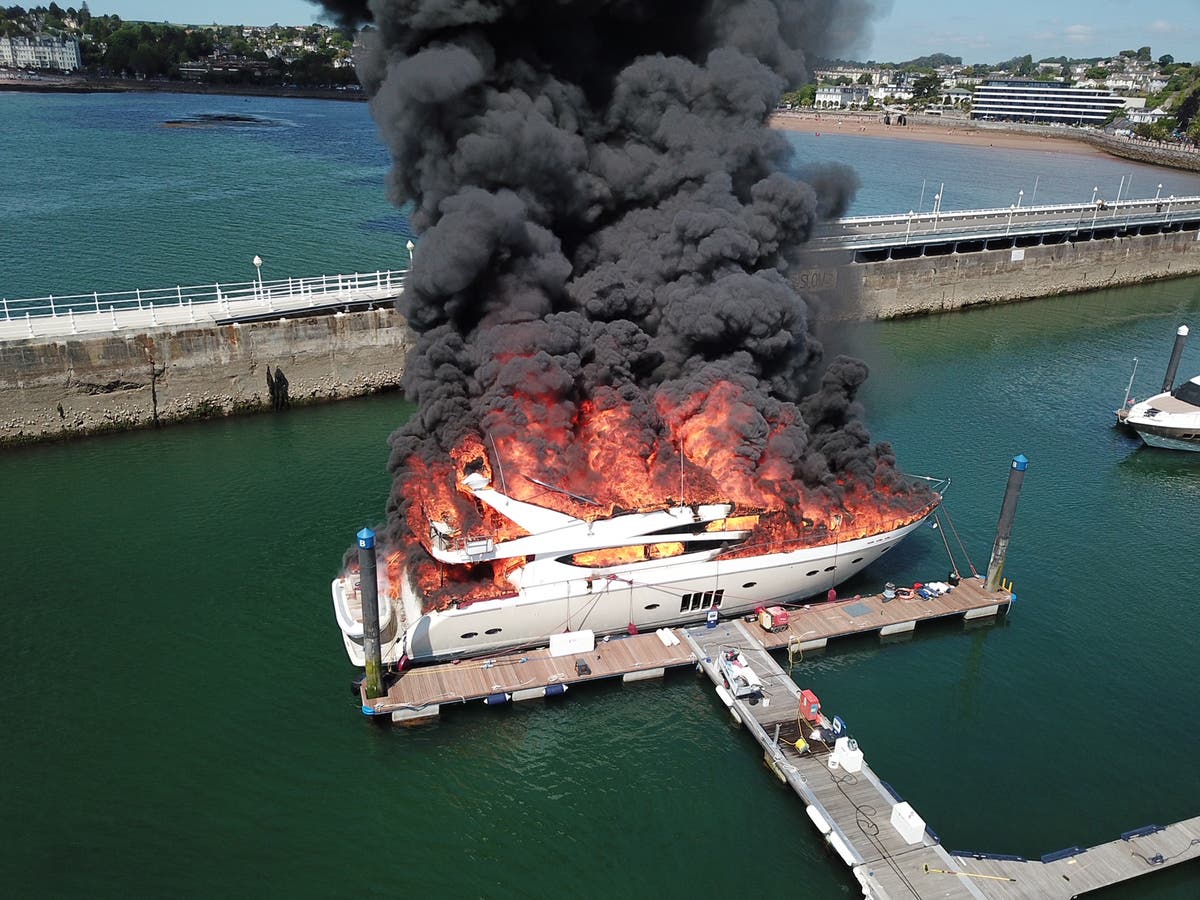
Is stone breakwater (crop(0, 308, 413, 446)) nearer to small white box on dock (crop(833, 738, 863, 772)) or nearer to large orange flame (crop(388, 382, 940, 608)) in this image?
large orange flame (crop(388, 382, 940, 608))

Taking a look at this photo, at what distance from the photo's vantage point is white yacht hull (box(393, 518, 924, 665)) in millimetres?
24047

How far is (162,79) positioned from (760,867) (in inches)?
8023

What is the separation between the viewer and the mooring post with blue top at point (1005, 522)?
27.0m

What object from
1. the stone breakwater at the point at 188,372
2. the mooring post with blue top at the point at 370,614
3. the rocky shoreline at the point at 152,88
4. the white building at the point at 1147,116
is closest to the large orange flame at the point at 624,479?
the mooring post with blue top at the point at 370,614

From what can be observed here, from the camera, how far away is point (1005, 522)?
90.8 ft

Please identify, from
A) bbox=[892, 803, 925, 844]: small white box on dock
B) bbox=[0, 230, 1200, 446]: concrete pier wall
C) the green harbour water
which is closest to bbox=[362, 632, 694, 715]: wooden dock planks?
the green harbour water

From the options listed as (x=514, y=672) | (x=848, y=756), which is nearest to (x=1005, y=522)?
(x=848, y=756)

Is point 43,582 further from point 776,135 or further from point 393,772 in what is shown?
point 776,135

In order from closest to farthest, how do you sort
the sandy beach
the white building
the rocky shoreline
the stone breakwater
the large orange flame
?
the large orange flame
the stone breakwater
the rocky shoreline
the sandy beach
the white building

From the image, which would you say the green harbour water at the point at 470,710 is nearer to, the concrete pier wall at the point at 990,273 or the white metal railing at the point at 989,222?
the concrete pier wall at the point at 990,273

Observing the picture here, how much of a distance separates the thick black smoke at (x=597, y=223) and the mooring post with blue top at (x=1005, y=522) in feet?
13.8

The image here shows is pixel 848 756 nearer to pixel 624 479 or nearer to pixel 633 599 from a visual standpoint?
pixel 633 599

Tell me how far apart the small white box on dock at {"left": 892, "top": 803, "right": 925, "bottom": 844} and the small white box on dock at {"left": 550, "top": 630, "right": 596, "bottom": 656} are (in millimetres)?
8824

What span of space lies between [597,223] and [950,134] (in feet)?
565
